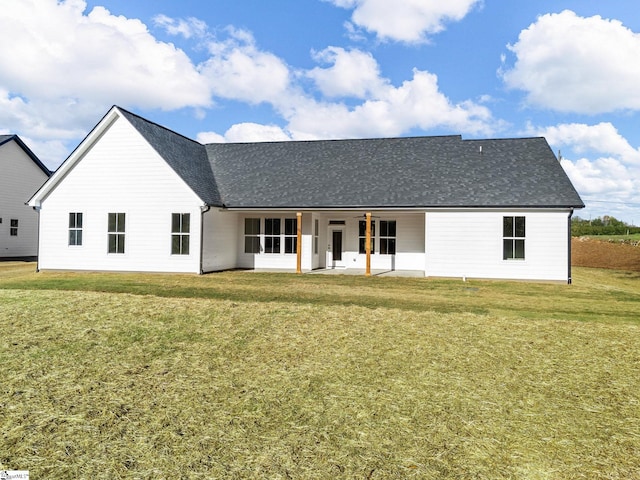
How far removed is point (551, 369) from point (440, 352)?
5.58ft

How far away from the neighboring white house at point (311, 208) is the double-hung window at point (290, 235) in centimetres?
5

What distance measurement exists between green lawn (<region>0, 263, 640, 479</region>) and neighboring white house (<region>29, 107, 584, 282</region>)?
6.91 metres

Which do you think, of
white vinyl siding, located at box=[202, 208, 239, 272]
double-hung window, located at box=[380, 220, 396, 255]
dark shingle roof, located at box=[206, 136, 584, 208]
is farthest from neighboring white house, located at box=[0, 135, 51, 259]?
double-hung window, located at box=[380, 220, 396, 255]

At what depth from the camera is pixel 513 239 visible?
59.6 feet

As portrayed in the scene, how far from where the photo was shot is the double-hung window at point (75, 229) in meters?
20.1

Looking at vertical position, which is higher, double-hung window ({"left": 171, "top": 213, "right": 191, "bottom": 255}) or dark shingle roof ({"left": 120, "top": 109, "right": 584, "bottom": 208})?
dark shingle roof ({"left": 120, "top": 109, "right": 584, "bottom": 208})

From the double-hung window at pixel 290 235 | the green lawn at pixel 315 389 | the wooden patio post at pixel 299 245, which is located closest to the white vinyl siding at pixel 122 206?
the wooden patio post at pixel 299 245

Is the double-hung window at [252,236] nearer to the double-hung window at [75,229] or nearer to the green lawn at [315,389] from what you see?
the double-hung window at [75,229]

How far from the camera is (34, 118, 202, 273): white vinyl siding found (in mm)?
19359

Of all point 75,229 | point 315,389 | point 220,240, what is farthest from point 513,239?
point 75,229

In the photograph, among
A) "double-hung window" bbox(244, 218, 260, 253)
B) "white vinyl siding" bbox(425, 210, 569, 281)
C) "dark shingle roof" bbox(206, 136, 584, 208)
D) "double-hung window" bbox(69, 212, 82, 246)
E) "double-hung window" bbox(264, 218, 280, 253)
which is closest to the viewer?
"white vinyl siding" bbox(425, 210, 569, 281)

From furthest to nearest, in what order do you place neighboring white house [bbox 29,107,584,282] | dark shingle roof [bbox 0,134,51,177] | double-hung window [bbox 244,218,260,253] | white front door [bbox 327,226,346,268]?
dark shingle roof [bbox 0,134,51,177] < white front door [bbox 327,226,346,268] < double-hung window [bbox 244,218,260,253] < neighboring white house [bbox 29,107,584,282]

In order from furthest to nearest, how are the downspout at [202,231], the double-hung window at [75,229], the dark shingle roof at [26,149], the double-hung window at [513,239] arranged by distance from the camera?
the dark shingle roof at [26,149]
the double-hung window at [75,229]
the downspout at [202,231]
the double-hung window at [513,239]

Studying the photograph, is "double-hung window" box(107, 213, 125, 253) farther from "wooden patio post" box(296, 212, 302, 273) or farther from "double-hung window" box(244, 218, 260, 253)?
"wooden patio post" box(296, 212, 302, 273)
